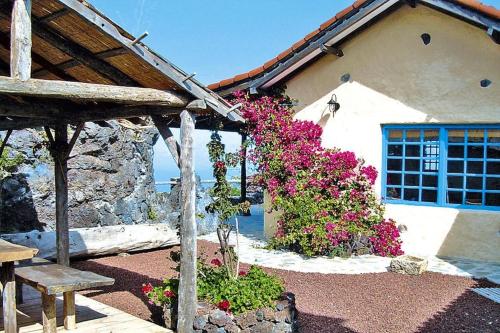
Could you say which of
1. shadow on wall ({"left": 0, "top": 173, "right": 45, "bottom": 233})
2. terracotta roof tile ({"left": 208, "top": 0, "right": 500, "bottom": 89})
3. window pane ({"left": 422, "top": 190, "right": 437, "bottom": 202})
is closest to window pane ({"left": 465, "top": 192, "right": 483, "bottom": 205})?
window pane ({"left": 422, "top": 190, "right": 437, "bottom": 202})

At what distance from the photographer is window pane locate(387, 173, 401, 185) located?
1009 centimetres

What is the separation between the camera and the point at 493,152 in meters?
9.16

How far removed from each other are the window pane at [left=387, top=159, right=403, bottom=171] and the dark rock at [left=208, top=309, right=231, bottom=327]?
6.26 meters

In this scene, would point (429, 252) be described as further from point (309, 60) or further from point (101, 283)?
point (101, 283)

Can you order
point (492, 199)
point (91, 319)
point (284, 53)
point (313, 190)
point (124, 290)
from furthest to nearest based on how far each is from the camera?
point (284, 53) → point (313, 190) → point (492, 199) → point (124, 290) → point (91, 319)

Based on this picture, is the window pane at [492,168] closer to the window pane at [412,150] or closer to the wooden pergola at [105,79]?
the window pane at [412,150]

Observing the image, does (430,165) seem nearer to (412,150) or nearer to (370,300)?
(412,150)

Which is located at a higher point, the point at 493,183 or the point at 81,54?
the point at 81,54

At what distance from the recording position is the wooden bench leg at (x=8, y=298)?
473 centimetres

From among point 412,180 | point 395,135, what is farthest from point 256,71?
point 412,180

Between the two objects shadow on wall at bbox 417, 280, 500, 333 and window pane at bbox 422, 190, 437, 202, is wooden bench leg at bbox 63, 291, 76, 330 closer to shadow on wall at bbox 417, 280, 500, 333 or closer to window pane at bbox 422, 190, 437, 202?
shadow on wall at bbox 417, 280, 500, 333

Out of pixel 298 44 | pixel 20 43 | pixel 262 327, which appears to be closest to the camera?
pixel 20 43

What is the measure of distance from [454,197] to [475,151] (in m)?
0.98

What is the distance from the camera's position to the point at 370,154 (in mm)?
10148
